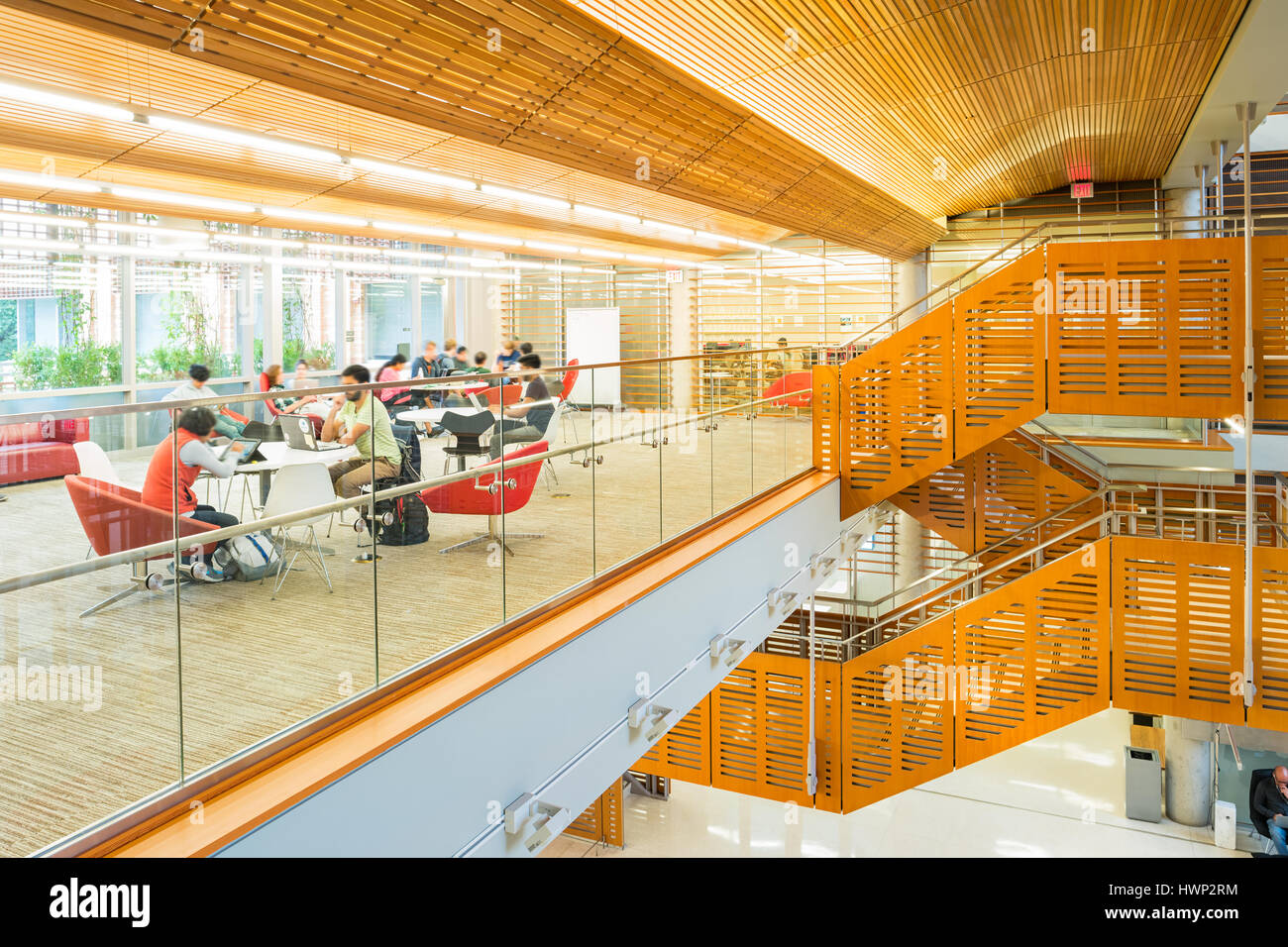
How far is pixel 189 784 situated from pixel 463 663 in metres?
1.47

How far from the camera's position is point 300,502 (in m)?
3.53

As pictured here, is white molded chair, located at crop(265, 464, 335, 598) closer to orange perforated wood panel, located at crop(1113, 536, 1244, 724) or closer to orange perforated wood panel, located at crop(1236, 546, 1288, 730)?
orange perforated wood panel, located at crop(1113, 536, 1244, 724)

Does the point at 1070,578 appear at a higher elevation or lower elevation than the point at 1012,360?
lower

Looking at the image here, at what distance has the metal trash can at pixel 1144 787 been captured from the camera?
12227mm

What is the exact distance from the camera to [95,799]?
9.06 feet

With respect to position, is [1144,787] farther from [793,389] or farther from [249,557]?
[249,557]

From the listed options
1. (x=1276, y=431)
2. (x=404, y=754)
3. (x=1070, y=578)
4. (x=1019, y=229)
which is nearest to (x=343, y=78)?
(x=404, y=754)

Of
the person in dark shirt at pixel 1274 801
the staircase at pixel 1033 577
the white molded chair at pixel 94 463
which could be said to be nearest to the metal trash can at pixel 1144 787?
the person in dark shirt at pixel 1274 801

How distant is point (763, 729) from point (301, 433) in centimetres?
853

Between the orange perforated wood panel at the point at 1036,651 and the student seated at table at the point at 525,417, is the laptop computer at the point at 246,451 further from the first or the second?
the orange perforated wood panel at the point at 1036,651

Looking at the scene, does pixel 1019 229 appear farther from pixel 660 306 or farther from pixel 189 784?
pixel 189 784

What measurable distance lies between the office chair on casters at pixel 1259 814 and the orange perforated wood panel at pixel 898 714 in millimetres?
3870

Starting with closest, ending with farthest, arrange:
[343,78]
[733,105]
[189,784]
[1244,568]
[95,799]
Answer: [95,799] → [189,784] → [343,78] → [733,105] → [1244,568]
